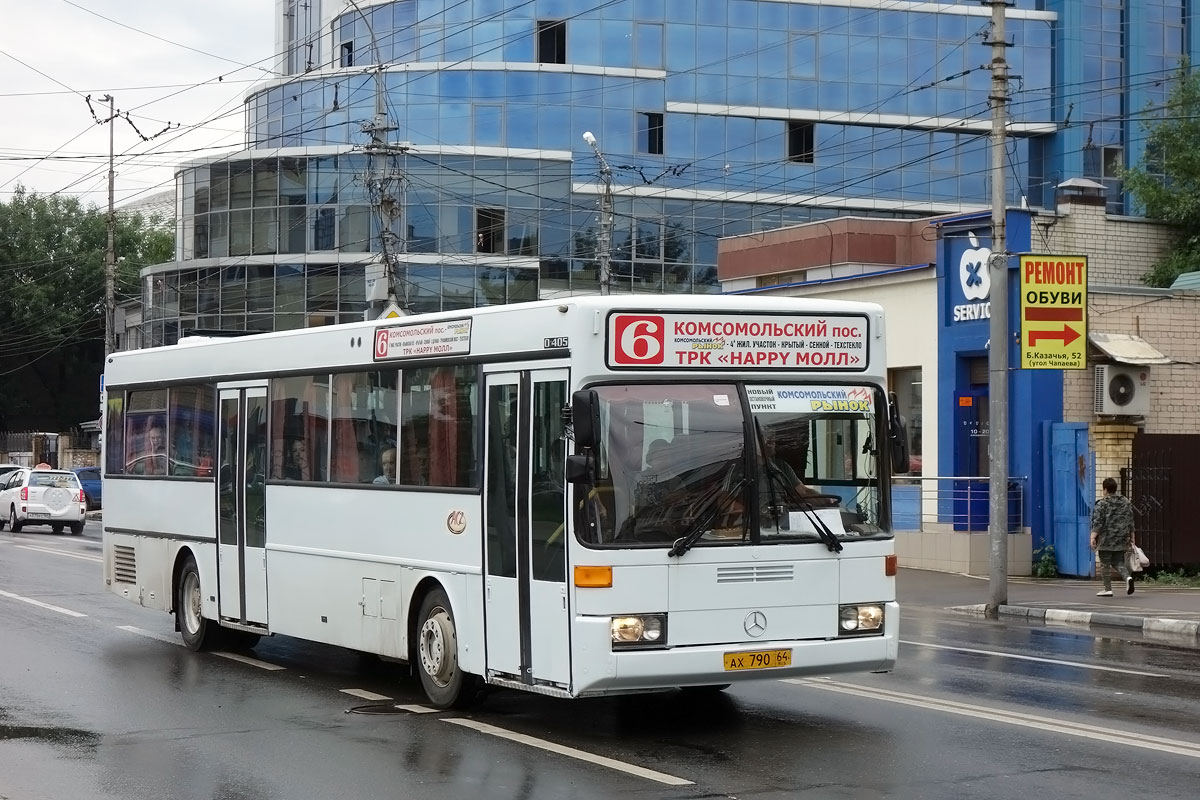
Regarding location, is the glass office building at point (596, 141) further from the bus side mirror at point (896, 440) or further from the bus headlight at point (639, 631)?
the bus headlight at point (639, 631)

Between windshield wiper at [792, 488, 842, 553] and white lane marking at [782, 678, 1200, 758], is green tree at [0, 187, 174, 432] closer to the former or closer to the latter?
white lane marking at [782, 678, 1200, 758]

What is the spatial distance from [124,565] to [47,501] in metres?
26.7

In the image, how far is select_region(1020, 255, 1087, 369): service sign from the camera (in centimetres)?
2178

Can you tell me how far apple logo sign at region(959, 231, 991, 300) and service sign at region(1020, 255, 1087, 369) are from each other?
5686 millimetres

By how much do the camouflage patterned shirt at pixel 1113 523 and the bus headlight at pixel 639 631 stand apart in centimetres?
1370

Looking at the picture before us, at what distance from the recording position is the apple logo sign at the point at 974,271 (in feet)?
91.1

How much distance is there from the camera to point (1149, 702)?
1194 centimetres

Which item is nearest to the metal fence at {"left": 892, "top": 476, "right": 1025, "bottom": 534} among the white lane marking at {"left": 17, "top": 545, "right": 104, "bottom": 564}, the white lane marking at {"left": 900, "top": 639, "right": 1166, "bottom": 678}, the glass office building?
the white lane marking at {"left": 900, "top": 639, "right": 1166, "bottom": 678}

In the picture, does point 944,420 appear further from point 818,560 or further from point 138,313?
point 138,313

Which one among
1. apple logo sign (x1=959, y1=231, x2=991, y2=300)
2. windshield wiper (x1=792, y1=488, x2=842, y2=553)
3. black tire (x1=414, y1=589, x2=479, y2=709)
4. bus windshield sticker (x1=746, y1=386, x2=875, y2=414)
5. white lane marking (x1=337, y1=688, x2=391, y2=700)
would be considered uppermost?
apple logo sign (x1=959, y1=231, x2=991, y2=300)

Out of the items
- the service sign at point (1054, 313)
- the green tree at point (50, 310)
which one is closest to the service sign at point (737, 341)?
the service sign at point (1054, 313)

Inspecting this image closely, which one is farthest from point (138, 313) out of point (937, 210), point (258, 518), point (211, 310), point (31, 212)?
point (258, 518)

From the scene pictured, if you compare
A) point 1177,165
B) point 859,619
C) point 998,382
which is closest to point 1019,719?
point 859,619

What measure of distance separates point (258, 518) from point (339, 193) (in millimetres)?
49587
